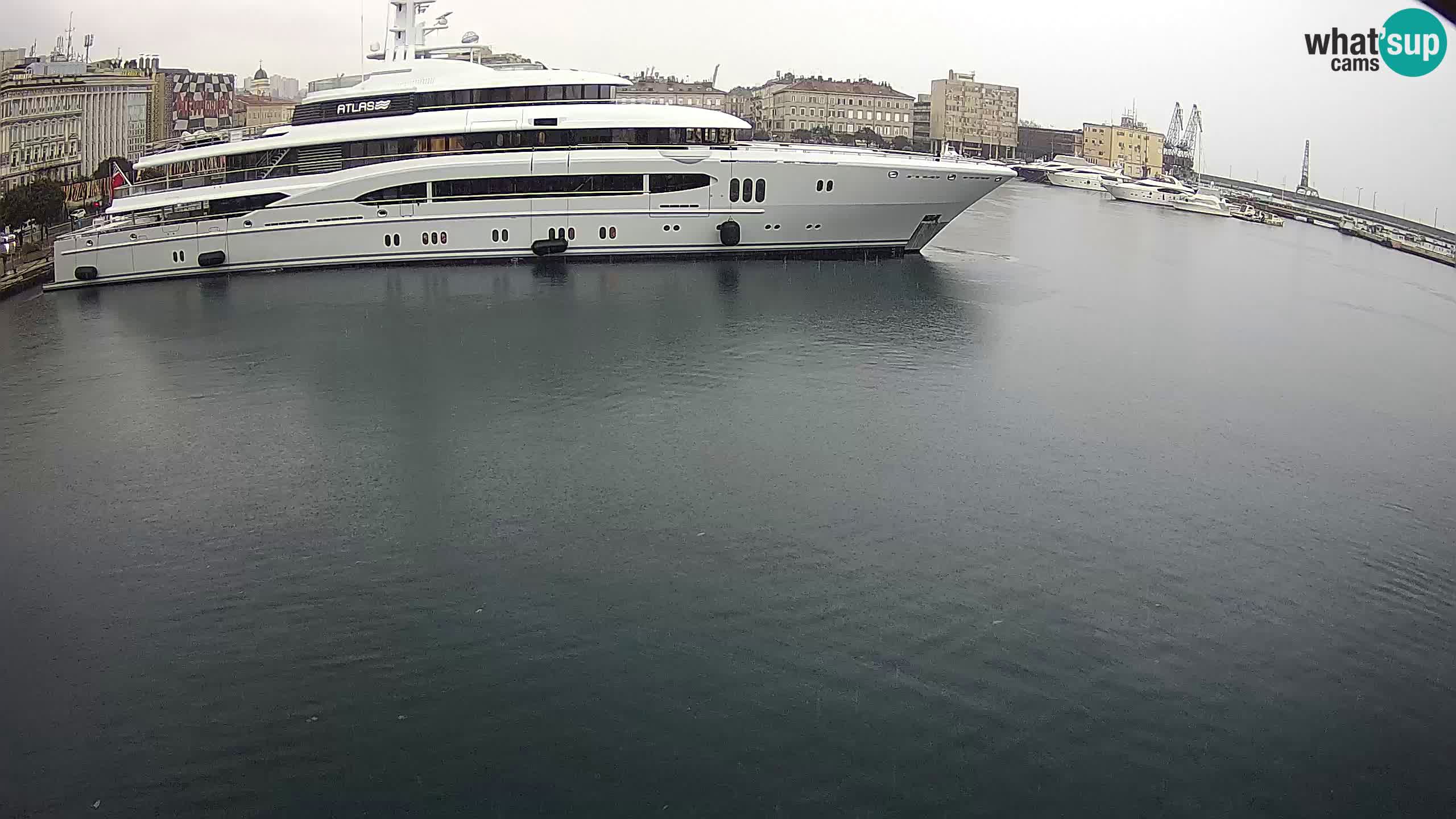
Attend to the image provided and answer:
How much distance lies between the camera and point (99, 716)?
3.88 meters

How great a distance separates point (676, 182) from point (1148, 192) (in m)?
24.2

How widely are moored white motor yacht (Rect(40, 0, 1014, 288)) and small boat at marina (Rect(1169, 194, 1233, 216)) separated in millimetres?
19152

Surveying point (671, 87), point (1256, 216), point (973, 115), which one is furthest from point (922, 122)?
point (1256, 216)

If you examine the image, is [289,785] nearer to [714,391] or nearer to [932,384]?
[714,391]

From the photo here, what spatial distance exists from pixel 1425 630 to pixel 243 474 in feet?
19.1

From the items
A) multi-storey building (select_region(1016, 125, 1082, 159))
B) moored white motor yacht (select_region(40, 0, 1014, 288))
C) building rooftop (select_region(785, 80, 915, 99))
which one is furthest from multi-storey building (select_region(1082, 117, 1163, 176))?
moored white motor yacht (select_region(40, 0, 1014, 288))

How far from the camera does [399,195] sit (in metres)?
13.2

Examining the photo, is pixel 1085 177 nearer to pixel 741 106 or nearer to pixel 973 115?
pixel 973 115

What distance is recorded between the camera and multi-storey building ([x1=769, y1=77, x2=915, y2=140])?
36750 millimetres

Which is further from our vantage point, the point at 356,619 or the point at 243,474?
the point at 243,474

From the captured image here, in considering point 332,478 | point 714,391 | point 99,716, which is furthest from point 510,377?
point 99,716

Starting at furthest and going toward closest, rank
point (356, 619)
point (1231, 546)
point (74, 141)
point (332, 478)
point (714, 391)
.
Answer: point (74, 141)
point (714, 391)
point (332, 478)
point (1231, 546)
point (356, 619)

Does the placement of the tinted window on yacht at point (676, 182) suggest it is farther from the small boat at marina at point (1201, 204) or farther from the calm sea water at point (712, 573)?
the small boat at marina at point (1201, 204)

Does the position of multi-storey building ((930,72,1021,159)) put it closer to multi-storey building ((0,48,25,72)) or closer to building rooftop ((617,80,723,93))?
building rooftop ((617,80,723,93))
